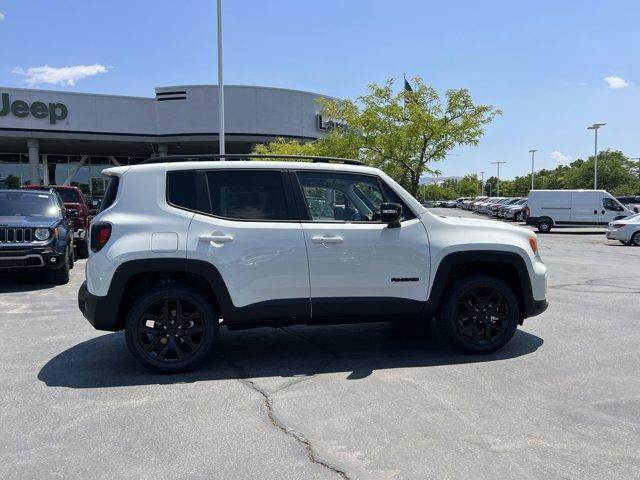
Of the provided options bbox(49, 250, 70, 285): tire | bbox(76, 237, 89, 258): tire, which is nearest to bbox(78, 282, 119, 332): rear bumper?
bbox(49, 250, 70, 285): tire

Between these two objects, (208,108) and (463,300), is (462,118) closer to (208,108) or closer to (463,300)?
(463,300)

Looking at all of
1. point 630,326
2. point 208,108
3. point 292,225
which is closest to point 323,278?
point 292,225

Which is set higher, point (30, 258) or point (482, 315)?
point (30, 258)

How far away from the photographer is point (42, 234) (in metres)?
9.71

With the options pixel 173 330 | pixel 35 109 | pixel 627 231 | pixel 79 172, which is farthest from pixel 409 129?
pixel 79 172

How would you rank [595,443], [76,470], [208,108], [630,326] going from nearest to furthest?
[76,470] < [595,443] < [630,326] < [208,108]

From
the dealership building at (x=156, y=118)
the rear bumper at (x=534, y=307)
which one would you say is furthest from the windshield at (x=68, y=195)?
the dealership building at (x=156, y=118)

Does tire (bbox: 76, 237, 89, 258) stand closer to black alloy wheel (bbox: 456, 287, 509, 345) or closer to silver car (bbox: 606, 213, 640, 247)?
black alloy wheel (bbox: 456, 287, 509, 345)

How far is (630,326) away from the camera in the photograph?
680 cm

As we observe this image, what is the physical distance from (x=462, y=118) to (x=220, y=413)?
16269mm

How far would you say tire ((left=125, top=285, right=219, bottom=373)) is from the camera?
4.87m

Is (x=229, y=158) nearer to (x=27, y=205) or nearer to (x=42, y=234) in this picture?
(x=42, y=234)

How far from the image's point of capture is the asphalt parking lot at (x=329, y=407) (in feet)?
10.8

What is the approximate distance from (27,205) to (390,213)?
28.3ft
